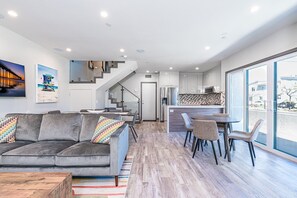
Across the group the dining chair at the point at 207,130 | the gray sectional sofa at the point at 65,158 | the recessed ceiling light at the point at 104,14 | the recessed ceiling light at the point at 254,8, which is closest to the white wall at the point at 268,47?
the recessed ceiling light at the point at 254,8

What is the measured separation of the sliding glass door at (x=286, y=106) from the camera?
3.28 m

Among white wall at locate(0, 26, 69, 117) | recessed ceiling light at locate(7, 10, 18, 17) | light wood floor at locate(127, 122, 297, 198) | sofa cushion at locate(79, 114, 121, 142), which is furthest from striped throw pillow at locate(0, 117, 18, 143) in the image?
light wood floor at locate(127, 122, 297, 198)

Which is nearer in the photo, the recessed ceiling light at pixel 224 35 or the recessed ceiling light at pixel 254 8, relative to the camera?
the recessed ceiling light at pixel 254 8

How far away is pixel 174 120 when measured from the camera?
581 cm

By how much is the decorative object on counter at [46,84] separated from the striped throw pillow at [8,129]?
1.65m

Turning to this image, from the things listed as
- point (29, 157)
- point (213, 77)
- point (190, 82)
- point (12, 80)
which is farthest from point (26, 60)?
point (190, 82)

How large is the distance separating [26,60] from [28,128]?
202cm

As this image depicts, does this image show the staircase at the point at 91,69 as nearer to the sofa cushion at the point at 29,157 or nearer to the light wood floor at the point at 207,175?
the light wood floor at the point at 207,175

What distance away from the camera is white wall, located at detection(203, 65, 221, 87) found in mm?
6977

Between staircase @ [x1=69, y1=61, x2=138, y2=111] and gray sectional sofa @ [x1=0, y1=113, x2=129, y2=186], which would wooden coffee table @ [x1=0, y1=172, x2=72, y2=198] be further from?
staircase @ [x1=69, y1=61, x2=138, y2=111]

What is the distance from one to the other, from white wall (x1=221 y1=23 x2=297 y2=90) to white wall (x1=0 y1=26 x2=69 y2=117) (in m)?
5.78

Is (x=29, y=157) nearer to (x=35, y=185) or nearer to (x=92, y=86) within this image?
(x=35, y=185)

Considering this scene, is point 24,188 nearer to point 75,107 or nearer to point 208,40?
point 208,40

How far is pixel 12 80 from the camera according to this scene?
339 centimetres
